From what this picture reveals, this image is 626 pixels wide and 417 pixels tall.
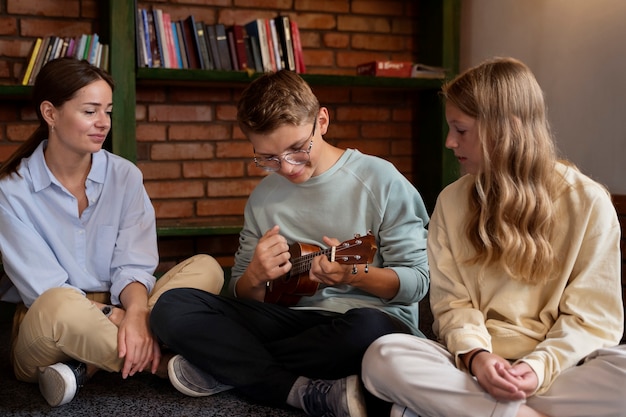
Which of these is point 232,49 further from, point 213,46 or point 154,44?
point 154,44

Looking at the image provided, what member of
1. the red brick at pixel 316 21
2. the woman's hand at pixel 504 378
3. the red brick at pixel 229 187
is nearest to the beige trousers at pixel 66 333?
the woman's hand at pixel 504 378

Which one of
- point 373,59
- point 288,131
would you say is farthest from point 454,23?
point 288,131

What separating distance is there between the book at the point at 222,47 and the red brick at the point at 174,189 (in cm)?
56

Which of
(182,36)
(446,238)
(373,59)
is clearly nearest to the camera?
(446,238)

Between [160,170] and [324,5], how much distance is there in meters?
1.04

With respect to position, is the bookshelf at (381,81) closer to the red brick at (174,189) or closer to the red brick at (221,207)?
the red brick at (174,189)

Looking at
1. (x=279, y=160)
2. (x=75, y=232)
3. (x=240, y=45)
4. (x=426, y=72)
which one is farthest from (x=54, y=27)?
(x=279, y=160)

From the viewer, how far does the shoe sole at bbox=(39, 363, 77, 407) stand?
177cm

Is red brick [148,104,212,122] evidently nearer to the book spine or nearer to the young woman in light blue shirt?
the book spine

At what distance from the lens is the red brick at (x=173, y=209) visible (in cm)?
322

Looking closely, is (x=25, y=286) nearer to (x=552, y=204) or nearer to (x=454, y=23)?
(x=552, y=204)

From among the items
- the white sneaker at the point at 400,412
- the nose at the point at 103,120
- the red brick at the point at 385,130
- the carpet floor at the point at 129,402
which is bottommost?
the carpet floor at the point at 129,402

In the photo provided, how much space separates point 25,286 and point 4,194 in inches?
9.9

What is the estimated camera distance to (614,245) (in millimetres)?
1505
